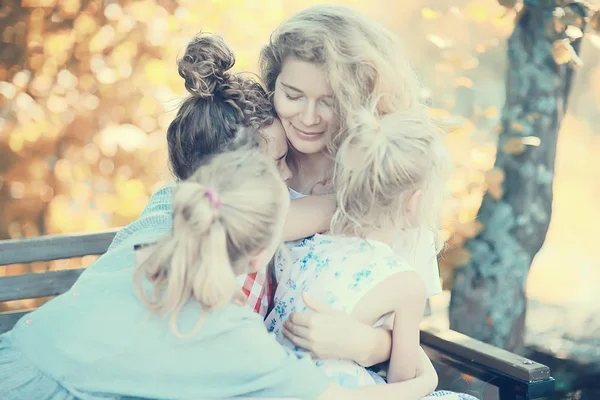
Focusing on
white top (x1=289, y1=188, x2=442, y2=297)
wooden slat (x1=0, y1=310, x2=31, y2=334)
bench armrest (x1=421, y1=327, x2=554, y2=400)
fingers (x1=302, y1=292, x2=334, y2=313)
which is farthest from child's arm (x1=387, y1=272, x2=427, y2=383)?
wooden slat (x1=0, y1=310, x2=31, y2=334)

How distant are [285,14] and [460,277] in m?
1.50

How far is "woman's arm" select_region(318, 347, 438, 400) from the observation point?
1.65 metres

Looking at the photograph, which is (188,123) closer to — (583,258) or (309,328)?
(309,328)

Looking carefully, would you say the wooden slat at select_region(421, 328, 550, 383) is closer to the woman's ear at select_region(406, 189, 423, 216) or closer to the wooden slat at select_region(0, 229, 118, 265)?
the woman's ear at select_region(406, 189, 423, 216)

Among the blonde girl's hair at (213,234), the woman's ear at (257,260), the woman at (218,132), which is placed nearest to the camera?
the blonde girl's hair at (213,234)

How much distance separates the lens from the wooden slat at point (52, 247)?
7.84 feet

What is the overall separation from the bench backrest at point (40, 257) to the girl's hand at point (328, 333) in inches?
37.4

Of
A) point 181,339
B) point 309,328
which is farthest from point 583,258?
point 181,339

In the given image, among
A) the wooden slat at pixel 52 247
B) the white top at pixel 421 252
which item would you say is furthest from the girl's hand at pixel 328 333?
the wooden slat at pixel 52 247

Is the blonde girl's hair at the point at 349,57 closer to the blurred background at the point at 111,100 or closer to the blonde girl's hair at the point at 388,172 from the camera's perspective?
the blonde girl's hair at the point at 388,172

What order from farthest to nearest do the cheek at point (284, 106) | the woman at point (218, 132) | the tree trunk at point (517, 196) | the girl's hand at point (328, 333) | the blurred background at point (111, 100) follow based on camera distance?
the blurred background at point (111, 100) < the tree trunk at point (517, 196) < the cheek at point (284, 106) < the woman at point (218, 132) < the girl's hand at point (328, 333)

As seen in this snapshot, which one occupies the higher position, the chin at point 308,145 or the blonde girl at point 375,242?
the chin at point 308,145

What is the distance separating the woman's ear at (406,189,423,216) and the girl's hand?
11.7 inches

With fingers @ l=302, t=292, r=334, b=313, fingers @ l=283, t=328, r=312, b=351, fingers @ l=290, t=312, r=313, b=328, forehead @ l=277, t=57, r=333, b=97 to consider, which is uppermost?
forehead @ l=277, t=57, r=333, b=97
